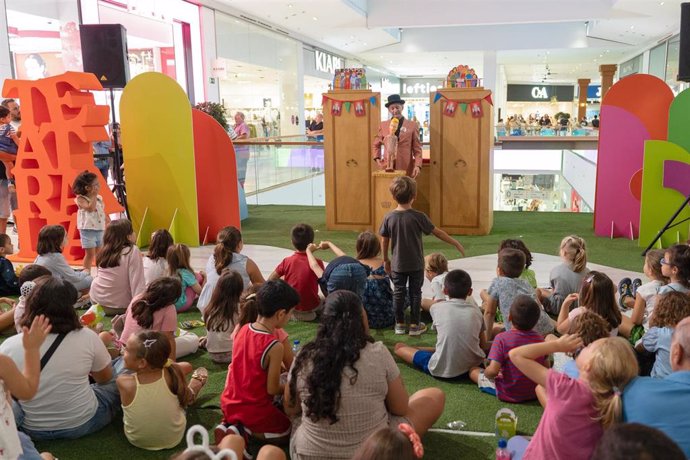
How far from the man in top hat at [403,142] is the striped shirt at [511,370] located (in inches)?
176

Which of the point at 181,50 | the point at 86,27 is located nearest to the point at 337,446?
the point at 86,27

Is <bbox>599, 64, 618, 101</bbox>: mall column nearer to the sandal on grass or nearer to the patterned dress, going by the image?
the patterned dress

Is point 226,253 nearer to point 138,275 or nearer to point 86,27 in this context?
point 138,275

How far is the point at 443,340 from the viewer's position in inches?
149

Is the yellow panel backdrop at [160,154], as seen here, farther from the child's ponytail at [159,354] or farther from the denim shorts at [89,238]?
the child's ponytail at [159,354]

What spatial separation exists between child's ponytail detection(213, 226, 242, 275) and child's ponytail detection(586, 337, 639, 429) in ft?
9.93

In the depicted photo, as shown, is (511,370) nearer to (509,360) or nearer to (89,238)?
(509,360)

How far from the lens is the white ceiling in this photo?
17.5 metres

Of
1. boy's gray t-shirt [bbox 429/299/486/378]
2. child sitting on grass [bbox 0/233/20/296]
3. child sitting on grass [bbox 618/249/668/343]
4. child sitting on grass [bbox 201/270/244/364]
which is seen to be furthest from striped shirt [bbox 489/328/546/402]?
child sitting on grass [bbox 0/233/20/296]

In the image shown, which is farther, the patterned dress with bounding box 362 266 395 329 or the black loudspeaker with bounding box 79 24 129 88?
the black loudspeaker with bounding box 79 24 129 88

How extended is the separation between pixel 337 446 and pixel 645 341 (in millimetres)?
1702

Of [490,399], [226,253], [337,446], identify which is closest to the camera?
[337,446]

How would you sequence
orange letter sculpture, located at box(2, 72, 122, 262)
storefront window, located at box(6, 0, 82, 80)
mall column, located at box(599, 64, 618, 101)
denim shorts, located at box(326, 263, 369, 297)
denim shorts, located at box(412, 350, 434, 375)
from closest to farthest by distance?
denim shorts, located at box(412, 350, 434, 375) < denim shorts, located at box(326, 263, 369, 297) < orange letter sculpture, located at box(2, 72, 122, 262) < storefront window, located at box(6, 0, 82, 80) < mall column, located at box(599, 64, 618, 101)

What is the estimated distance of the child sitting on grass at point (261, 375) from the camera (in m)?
2.94
